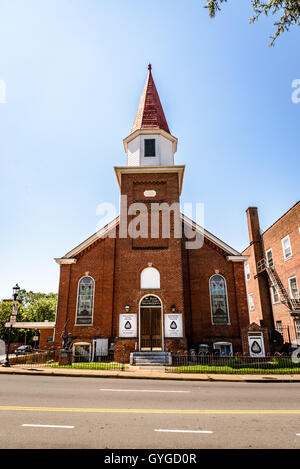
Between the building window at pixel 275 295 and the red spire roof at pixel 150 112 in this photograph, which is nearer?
the red spire roof at pixel 150 112

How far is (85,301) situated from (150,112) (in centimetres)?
1645

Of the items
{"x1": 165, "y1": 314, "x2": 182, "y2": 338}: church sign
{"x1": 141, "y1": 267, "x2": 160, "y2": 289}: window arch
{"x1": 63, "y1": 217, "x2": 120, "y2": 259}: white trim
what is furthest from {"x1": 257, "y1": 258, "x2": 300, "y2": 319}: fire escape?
{"x1": 63, "y1": 217, "x2": 120, "y2": 259}: white trim

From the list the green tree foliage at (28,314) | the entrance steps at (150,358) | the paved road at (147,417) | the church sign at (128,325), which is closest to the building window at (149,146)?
the church sign at (128,325)

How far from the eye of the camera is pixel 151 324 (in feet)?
61.5

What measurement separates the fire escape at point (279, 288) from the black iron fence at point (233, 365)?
725 cm

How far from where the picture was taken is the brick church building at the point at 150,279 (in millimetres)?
18609

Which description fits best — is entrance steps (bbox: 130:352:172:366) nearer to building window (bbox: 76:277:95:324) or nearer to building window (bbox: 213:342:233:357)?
building window (bbox: 213:342:233:357)

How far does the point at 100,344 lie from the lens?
1948cm

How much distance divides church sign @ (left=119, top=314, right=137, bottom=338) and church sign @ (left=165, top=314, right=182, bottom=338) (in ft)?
6.78

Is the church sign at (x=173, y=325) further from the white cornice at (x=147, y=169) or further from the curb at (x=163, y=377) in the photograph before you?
the white cornice at (x=147, y=169)

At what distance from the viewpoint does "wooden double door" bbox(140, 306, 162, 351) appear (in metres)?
18.3

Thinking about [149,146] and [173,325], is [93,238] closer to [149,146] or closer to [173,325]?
[149,146]
